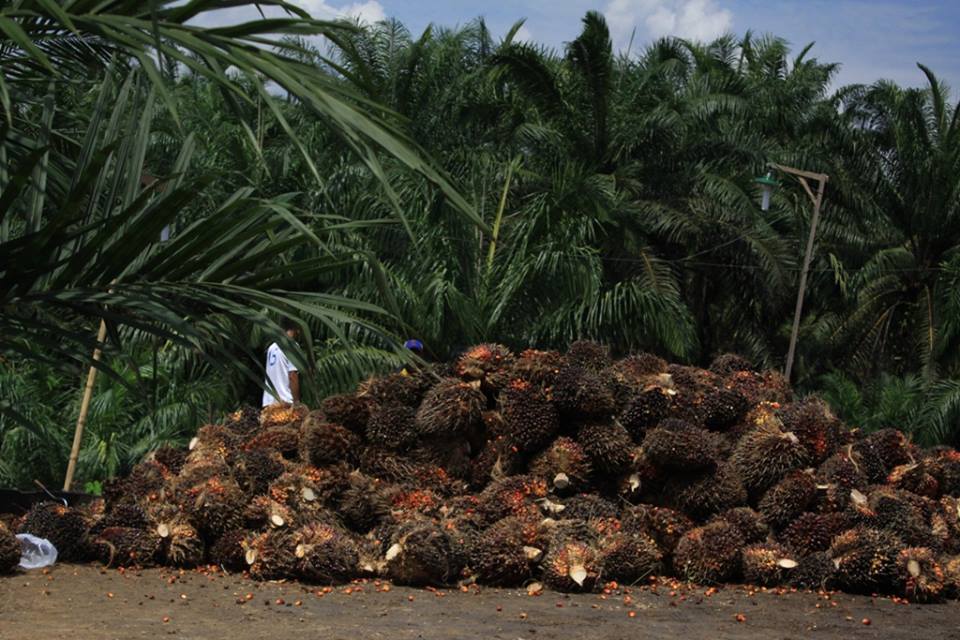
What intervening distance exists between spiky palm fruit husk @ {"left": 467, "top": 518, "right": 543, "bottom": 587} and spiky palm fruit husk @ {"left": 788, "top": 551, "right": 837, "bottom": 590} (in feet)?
4.61

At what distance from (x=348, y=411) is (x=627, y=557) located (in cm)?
A: 187

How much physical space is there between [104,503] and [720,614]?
144 inches

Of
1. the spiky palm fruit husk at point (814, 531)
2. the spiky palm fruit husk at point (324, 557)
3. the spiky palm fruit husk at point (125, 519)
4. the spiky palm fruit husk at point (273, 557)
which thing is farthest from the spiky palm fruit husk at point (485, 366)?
the spiky palm fruit husk at point (125, 519)

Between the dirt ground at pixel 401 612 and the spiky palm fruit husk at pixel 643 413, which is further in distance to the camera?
the spiky palm fruit husk at pixel 643 413

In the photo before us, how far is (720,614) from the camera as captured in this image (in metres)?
6.01

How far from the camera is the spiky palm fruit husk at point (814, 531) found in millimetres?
6777

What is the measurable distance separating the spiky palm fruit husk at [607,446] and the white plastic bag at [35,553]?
119 inches

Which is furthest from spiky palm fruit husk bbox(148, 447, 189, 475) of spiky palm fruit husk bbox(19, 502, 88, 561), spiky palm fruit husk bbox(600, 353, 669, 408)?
spiky palm fruit husk bbox(600, 353, 669, 408)

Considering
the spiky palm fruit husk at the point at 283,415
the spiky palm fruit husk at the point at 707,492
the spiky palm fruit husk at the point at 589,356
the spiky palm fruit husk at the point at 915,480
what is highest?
the spiky palm fruit husk at the point at 589,356

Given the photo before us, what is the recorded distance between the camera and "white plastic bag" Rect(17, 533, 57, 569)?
6668mm

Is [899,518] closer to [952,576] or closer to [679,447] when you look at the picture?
[952,576]

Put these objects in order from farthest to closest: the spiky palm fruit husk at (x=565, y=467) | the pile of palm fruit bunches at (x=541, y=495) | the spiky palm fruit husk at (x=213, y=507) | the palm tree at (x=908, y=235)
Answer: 1. the palm tree at (x=908, y=235)
2. the spiky palm fruit husk at (x=565, y=467)
3. the spiky palm fruit husk at (x=213, y=507)
4. the pile of palm fruit bunches at (x=541, y=495)

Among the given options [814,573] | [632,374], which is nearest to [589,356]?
[632,374]

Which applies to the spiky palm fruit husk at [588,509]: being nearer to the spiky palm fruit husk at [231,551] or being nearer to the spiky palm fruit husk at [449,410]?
the spiky palm fruit husk at [449,410]
